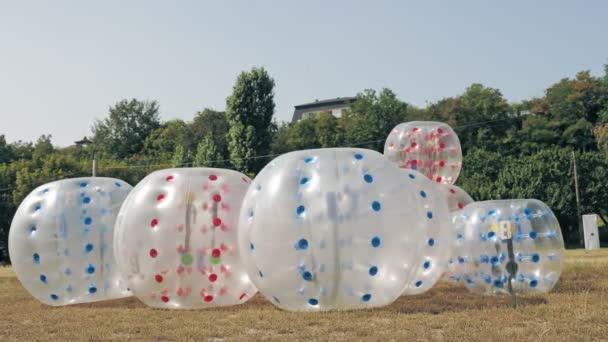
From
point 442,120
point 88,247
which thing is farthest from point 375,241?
point 442,120

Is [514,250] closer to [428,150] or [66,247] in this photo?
[428,150]

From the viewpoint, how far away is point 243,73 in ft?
129

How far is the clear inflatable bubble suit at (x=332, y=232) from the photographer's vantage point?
28.9ft

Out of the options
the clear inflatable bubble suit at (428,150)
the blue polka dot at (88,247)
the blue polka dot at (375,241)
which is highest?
the clear inflatable bubble suit at (428,150)

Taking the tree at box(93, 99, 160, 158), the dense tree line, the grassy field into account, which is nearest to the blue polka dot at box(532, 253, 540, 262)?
the grassy field

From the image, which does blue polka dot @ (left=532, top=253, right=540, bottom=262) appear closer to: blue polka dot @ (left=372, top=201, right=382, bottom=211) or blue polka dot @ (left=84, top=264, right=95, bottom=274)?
blue polka dot @ (left=372, top=201, right=382, bottom=211)

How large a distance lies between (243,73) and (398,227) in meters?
31.6

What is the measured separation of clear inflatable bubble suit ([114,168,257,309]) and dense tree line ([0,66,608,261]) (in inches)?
959

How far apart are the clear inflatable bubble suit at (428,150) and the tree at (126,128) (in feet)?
173

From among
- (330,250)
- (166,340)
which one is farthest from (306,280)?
(166,340)

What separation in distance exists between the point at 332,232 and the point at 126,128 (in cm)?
6025

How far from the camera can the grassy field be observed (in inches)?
303

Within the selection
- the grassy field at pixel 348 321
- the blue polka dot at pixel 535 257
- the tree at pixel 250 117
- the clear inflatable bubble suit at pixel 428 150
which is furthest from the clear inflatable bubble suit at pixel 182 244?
the tree at pixel 250 117

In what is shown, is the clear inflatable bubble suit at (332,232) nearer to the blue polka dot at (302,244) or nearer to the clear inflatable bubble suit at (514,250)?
the blue polka dot at (302,244)
